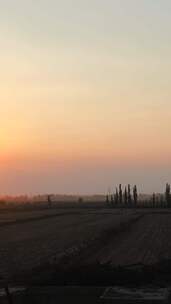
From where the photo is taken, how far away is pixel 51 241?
3800cm

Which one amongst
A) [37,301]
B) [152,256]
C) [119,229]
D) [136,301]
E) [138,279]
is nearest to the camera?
[136,301]

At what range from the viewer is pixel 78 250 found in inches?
1215

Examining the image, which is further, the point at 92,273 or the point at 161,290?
the point at 92,273

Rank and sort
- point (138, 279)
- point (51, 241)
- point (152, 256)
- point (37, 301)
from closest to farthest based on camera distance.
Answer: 1. point (37, 301)
2. point (138, 279)
3. point (152, 256)
4. point (51, 241)

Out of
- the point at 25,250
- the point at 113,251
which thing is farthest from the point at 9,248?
the point at 113,251

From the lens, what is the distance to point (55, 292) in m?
10.9

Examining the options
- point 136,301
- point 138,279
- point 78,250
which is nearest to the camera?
point 136,301

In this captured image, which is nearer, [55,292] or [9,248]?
[55,292]

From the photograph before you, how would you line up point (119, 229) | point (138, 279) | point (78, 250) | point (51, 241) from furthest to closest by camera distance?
point (119, 229) → point (51, 241) → point (78, 250) → point (138, 279)

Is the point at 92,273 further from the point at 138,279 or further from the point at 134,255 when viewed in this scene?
the point at 134,255

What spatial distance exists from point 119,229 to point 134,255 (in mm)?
22867

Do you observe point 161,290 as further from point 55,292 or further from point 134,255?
point 134,255

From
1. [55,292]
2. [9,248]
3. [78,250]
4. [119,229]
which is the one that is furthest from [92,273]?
[119,229]

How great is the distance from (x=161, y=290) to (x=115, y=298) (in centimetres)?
104
